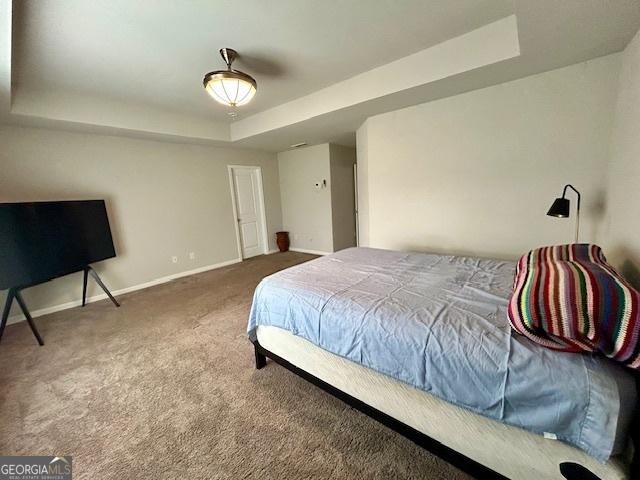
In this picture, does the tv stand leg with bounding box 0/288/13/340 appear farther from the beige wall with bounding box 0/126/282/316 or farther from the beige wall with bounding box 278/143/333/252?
the beige wall with bounding box 278/143/333/252

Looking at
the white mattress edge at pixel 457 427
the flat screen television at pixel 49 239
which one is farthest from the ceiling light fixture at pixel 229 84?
the flat screen television at pixel 49 239

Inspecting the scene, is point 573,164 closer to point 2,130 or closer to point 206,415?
point 206,415

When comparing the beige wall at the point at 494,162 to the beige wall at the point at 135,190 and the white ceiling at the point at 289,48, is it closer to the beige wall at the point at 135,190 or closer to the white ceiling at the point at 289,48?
the white ceiling at the point at 289,48

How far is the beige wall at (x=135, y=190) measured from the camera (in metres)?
3.09

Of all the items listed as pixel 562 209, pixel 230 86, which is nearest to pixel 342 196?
pixel 230 86

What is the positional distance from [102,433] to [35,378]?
1.13 metres

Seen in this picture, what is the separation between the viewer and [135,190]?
12.7ft

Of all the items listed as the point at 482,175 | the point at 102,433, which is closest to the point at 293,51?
the point at 482,175

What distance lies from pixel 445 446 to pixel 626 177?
6.88ft

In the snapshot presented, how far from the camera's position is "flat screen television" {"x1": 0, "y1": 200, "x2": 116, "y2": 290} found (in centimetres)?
254

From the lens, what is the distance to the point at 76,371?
2117 mm

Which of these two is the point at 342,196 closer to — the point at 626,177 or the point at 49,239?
the point at 626,177

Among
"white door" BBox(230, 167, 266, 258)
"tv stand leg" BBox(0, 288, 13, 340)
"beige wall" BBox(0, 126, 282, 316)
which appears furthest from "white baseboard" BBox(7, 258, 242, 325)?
"tv stand leg" BBox(0, 288, 13, 340)

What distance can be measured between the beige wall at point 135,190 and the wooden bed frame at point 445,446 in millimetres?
3279
